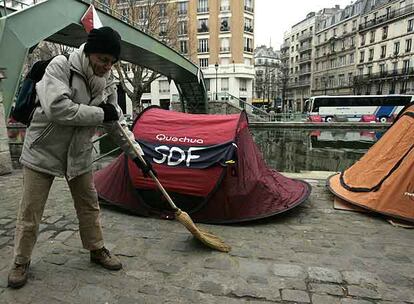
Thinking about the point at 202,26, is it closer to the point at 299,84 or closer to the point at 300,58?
the point at 299,84

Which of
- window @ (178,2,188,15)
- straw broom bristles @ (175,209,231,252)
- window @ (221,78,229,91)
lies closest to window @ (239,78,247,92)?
window @ (221,78,229,91)

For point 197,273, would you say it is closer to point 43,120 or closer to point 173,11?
point 43,120

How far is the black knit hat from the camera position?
2203 millimetres

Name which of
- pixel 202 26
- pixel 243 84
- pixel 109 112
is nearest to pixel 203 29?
pixel 202 26

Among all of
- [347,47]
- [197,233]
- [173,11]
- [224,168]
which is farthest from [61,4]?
[347,47]

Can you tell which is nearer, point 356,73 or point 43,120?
point 43,120

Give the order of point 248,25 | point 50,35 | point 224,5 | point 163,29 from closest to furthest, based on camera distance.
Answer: point 50,35
point 163,29
point 224,5
point 248,25

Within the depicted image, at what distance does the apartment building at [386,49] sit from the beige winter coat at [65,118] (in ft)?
160

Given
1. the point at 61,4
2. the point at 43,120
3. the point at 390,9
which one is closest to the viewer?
the point at 43,120

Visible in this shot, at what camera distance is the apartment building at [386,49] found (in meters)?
43.4

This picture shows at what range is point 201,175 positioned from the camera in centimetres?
378

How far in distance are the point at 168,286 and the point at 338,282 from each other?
4.28 ft

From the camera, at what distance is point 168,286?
250cm

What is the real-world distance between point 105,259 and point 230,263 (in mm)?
1043
